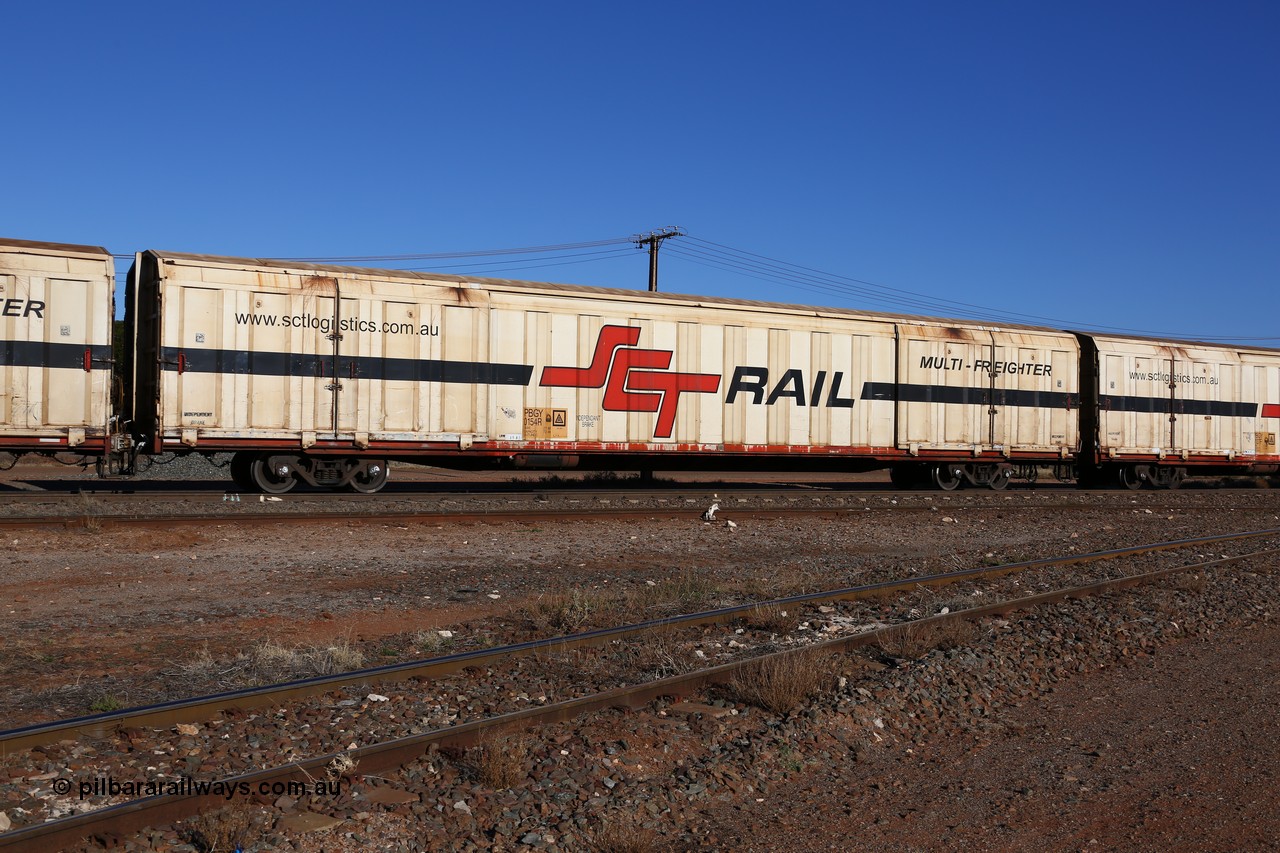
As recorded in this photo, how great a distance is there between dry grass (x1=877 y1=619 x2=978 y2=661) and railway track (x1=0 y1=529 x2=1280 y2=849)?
7 centimetres

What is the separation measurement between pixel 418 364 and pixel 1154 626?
1218cm

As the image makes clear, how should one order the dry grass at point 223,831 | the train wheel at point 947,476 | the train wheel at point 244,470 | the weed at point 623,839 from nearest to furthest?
1. the dry grass at point 223,831
2. the weed at point 623,839
3. the train wheel at point 244,470
4. the train wheel at point 947,476

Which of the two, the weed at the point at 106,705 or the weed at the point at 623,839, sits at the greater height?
the weed at the point at 106,705

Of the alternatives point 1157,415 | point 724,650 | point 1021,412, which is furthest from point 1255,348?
point 724,650

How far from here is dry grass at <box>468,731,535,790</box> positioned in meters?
4.77

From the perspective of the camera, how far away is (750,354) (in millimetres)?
19516

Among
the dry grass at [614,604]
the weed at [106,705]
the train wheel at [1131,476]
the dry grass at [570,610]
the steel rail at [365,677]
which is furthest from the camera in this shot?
A: the train wheel at [1131,476]

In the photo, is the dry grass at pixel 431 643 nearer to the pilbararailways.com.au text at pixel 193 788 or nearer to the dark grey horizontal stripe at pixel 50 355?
the pilbararailways.com.au text at pixel 193 788

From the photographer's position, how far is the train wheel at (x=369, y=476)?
17.3 m

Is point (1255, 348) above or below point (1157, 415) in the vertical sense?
above

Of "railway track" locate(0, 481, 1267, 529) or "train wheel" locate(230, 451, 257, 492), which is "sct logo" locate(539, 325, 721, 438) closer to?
"railway track" locate(0, 481, 1267, 529)

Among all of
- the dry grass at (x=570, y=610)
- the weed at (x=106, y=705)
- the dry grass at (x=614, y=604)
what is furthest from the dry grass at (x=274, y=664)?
the dry grass at (x=614, y=604)

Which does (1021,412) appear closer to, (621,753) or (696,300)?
(696,300)

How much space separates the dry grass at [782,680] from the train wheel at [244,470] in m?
12.6
